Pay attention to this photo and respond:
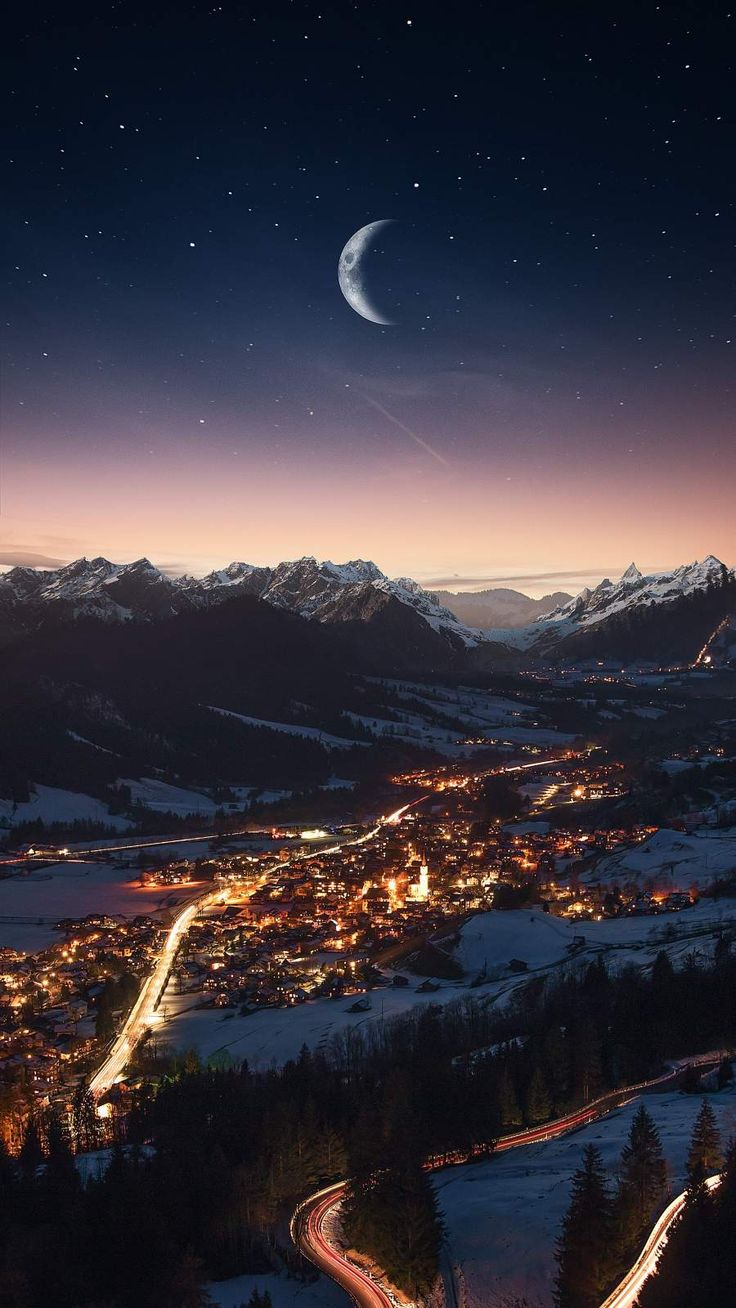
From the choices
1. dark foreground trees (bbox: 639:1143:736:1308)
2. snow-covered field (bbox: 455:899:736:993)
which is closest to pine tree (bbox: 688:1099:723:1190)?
dark foreground trees (bbox: 639:1143:736:1308)

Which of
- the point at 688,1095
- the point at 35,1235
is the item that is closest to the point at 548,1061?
the point at 688,1095

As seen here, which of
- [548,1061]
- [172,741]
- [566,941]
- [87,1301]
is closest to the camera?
[87,1301]

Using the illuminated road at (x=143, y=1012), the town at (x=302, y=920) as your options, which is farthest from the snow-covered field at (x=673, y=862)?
the illuminated road at (x=143, y=1012)

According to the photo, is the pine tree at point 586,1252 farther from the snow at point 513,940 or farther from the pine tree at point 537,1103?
the snow at point 513,940

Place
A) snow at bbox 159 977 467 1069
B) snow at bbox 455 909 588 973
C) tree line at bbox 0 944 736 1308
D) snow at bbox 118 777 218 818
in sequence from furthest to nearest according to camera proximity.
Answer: snow at bbox 118 777 218 818 → snow at bbox 455 909 588 973 → snow at bbox 159 977 467 1069 → tree line at bbox 0 944 736 1308

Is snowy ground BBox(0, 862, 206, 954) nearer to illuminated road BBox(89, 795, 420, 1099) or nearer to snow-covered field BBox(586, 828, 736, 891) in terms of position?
illuminated road BBox(89, 795, 420, 1099)

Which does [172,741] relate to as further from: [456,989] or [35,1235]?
[35,1235]

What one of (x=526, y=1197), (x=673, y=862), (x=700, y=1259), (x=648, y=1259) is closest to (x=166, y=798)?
(x=673, y=862)
